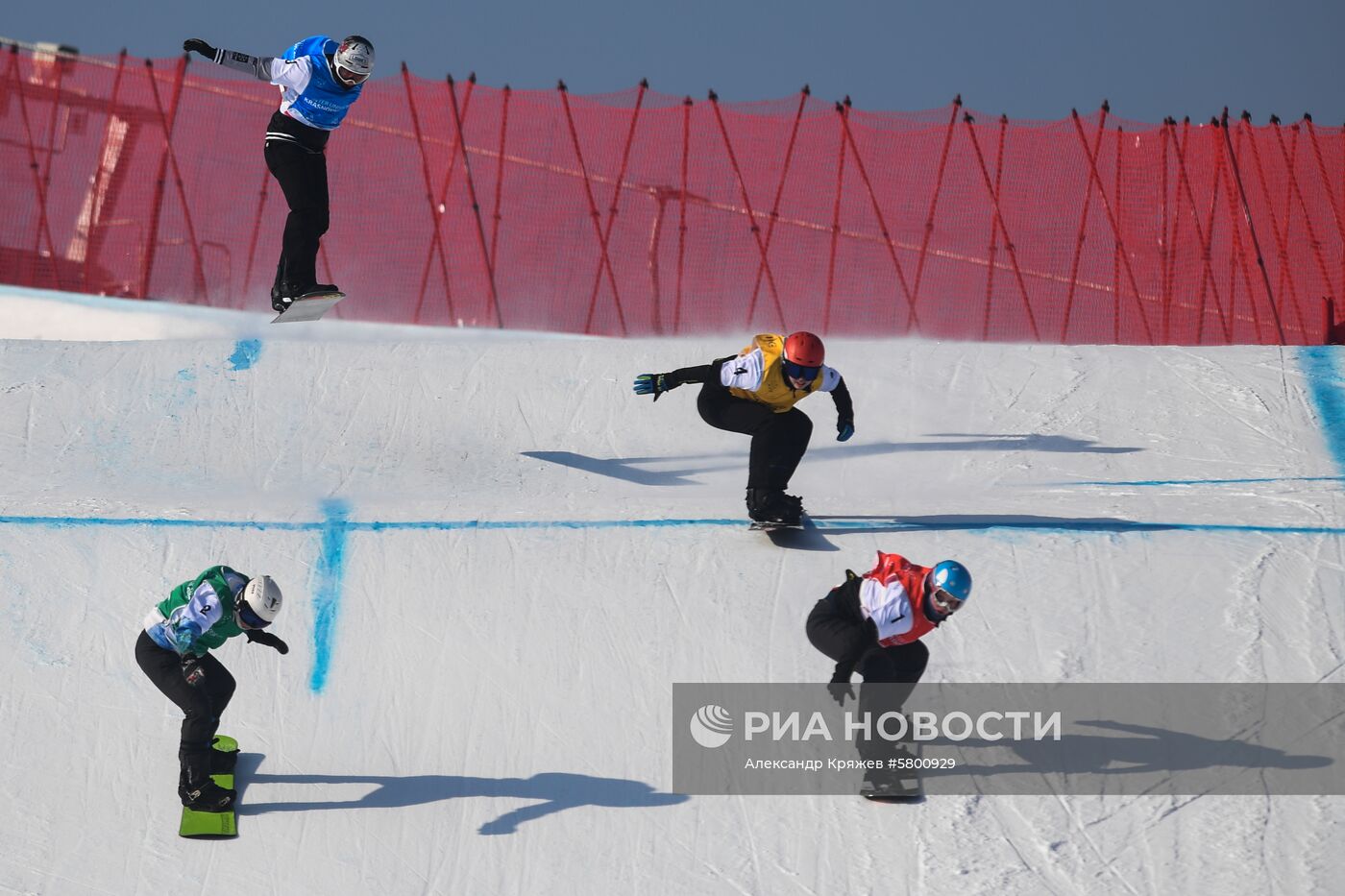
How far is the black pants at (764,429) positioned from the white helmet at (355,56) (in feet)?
8.29

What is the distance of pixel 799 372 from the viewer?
8.36 metres

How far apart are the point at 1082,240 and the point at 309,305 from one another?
27.4 ft

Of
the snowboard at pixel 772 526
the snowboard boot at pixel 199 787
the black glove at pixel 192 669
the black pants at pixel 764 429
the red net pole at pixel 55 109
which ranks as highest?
the red net pole at pixel 55 109

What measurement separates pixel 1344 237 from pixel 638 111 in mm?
6533

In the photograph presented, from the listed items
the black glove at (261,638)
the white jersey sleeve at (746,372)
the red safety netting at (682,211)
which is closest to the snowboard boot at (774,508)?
the white jersey sleeve at (746,372)

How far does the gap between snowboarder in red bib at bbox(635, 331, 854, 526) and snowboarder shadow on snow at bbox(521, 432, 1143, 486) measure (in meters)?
1.50

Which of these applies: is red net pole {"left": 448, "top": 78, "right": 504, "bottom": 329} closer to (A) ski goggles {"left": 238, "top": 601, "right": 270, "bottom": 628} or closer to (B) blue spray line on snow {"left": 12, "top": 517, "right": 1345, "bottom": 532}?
(B) blue spray line on snow {"left": 12, "top": 517, "right": 1345, "bottom": 532}

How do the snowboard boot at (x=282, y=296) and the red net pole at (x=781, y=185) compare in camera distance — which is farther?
the red net pole at (x=781, y=185)

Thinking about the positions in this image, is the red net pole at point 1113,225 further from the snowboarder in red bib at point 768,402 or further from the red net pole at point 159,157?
the red net pole at point 159,157

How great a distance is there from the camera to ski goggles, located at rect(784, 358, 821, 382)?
27.3ft

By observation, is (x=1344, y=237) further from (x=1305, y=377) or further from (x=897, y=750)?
(x=897, y=750)

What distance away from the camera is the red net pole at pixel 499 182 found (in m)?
14.4

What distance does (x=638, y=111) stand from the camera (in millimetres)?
14523

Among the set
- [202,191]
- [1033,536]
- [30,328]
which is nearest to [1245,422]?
[1033,536]
